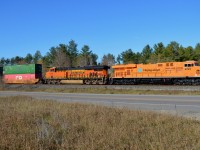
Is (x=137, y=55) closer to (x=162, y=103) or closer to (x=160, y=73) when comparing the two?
(x=160, y=73)

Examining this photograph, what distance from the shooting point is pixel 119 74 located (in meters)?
43.9

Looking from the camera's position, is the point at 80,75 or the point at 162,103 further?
the point at 80,75

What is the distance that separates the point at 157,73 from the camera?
3966cm

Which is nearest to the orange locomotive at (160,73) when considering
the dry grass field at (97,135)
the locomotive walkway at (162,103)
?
the locomotive walkway at (162,103)

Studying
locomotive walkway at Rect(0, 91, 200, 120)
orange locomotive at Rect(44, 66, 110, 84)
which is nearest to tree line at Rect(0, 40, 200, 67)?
orange locomotive at Rect(44, 66, 110, 84)

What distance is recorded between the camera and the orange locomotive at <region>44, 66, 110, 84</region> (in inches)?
1795

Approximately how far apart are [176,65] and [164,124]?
94.5ft

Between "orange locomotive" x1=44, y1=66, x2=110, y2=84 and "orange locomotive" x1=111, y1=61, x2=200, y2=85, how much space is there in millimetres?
1839

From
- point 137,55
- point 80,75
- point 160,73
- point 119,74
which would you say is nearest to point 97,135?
point 160,73

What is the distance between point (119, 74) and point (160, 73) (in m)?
6.70

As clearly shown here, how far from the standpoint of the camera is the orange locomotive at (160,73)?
36.7 m

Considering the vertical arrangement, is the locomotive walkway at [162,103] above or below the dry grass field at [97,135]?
below

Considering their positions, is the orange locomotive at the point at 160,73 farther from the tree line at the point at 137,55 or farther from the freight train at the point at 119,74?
the tree line at the point at 137,55

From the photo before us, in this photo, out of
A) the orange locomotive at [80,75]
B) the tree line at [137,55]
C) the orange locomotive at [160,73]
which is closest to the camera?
the orange locomotive at [160,73]
